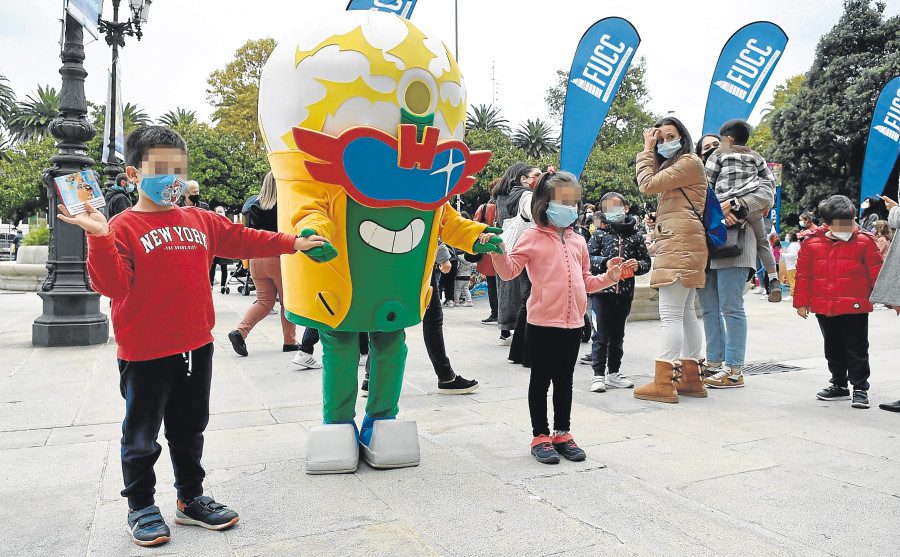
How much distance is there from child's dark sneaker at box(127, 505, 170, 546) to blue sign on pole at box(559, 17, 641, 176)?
27.0 ft

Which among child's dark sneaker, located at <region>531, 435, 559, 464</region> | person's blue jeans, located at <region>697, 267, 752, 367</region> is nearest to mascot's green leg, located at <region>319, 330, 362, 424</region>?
child's dark sneaker, located at <region>531, 435, 559, 464</region>

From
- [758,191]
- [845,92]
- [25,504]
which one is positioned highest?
[845,92]

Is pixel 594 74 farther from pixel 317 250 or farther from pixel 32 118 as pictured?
pixel 32 118

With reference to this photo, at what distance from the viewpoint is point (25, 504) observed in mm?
2926

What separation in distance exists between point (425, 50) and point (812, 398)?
13.0 feet

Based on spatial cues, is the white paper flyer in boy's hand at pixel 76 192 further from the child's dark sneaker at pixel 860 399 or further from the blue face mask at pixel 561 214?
the child's dark sneaker at pixel 860 399

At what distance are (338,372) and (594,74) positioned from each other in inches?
307

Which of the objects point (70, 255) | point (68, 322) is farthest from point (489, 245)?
point (70, 255)

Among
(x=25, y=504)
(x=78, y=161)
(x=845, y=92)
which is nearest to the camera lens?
(x=25, y=504)

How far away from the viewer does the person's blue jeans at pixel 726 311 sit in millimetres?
5371

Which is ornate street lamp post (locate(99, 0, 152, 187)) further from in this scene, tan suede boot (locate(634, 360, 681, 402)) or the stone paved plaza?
tan suede boot (locate(634, 360, 681, 402))

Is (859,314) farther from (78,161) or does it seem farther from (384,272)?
(78,161)

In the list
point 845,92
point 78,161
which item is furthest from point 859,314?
point 845,92

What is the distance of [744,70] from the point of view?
10.2 m
